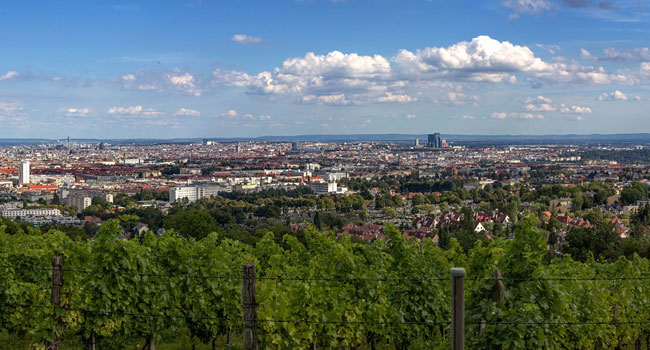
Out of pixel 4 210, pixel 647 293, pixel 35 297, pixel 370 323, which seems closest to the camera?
pixel 370 323

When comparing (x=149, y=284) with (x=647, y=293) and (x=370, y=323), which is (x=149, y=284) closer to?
(x=370, y=323)

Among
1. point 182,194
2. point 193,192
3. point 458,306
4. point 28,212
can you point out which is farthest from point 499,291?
point 193,192

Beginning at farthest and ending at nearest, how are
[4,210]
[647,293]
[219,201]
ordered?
[219,201] → [4,210] → [647,293]

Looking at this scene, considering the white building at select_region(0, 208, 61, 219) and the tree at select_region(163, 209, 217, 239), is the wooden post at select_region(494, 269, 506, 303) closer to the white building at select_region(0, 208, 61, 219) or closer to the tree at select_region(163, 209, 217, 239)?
the tree at select_region(163, 209, 217, 239)

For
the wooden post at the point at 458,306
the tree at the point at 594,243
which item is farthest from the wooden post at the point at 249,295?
the tree at the point at 594,243

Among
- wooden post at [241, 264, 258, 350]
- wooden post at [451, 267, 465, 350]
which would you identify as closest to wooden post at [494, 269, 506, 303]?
wooden post at [451, 267, 465, 350]

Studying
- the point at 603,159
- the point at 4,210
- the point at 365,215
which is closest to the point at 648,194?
the point at 365,215
